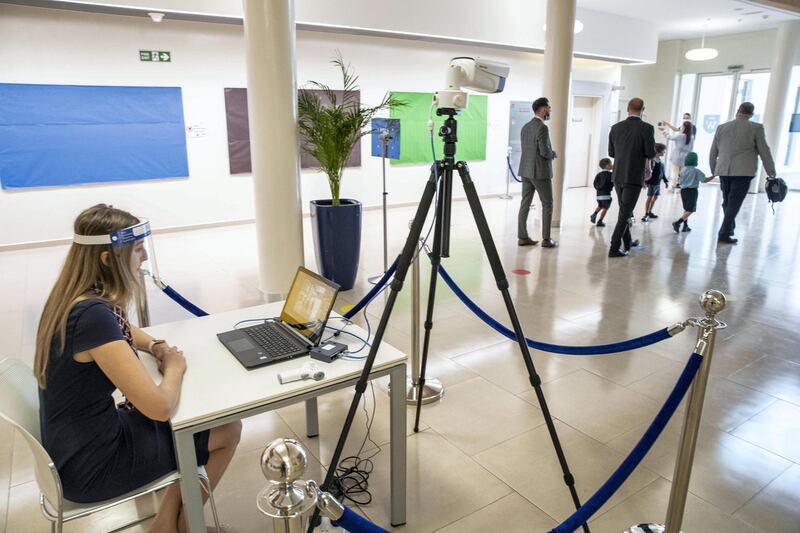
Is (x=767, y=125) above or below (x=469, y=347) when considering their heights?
above

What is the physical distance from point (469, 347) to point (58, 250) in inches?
215

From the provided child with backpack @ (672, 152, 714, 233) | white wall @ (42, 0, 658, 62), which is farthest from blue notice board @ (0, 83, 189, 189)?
child with backpack @ (672, 152, 714, 233)

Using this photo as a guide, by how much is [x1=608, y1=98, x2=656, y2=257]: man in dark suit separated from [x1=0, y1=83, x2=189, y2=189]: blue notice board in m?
5.53

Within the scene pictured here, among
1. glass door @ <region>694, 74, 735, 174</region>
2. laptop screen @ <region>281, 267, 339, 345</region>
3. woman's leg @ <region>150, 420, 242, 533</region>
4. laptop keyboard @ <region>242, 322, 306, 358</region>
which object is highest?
glass door @ <region>694, 74, 735, 174</region>

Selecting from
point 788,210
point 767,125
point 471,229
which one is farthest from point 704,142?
point 471,229

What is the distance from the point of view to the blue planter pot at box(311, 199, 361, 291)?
4672 mm

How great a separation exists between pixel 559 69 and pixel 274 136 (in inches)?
181

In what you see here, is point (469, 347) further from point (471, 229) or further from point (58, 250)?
point (58, 250)

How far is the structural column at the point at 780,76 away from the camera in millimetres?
10258

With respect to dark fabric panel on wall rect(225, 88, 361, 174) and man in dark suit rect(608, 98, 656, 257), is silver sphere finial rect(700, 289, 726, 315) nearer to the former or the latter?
man in dark suit rect(608, 98, 656, 257)

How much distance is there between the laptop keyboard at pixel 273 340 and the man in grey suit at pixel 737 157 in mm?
6056

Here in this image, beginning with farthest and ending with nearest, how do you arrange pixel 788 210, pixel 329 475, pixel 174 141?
1. pixel 788 210
2. pixel 174 141
3. pixel 329 475

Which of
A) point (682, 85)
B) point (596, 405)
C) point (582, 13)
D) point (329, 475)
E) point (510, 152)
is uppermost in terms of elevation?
point (582, 13)

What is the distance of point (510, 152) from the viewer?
34.3 feet
